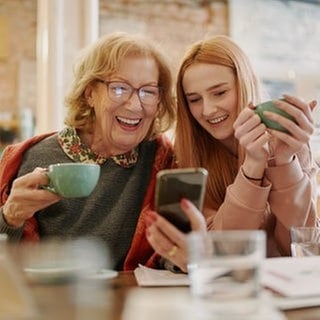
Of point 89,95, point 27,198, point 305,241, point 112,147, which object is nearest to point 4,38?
point 89,95

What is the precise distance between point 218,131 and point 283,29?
8.29 feet

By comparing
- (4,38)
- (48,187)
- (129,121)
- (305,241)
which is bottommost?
Answer: (305,241)

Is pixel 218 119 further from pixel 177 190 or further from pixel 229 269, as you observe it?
pixel 229 269

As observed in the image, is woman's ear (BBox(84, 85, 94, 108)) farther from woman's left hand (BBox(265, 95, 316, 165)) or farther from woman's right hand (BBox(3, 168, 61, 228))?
woman's left hand (BBox(265, 95, 316, 165))

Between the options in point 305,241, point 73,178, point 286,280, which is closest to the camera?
point 286,280

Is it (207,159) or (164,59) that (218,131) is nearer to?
(207,159)

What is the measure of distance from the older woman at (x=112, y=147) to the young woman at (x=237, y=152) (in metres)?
0.09

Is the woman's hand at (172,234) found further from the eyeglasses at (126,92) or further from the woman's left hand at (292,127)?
the eyeglasses at (126,92)

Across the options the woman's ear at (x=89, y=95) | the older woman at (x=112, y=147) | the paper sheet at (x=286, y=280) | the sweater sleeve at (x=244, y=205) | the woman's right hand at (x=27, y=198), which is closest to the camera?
the paper sheet at (x=286, y=280)

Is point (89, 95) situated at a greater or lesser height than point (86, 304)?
greater

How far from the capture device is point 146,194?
1.44m

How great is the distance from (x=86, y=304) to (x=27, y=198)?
0.48m

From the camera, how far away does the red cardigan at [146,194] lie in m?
1.31

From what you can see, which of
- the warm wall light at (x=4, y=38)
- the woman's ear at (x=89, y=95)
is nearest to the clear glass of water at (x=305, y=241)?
the woman's ear at (x=89, y=95)
